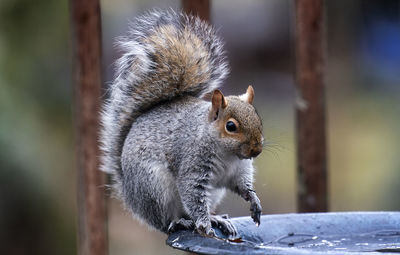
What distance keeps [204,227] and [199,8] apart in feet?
1.96

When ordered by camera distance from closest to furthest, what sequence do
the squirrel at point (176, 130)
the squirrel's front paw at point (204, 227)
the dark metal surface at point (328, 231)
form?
the dark metal surface at point (328, 231)
the squirrel's front paw at point (204, 227)
the squirrel at point (176, 130)

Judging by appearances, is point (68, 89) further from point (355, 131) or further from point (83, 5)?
point (355, 131)

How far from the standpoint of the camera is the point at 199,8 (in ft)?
6.73

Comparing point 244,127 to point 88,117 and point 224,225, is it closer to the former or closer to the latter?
point 224,225

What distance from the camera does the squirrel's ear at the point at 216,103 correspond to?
186 cm

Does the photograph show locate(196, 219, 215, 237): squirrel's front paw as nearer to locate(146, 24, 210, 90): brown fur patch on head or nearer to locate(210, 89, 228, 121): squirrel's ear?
locate(210, 89, 228, 121): squirrel's ear

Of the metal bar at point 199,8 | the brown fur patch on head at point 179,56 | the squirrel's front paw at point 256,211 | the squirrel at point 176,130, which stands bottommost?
the squirrel's front paw at point 256,211

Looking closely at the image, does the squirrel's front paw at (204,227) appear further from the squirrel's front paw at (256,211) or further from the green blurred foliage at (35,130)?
the green blurred foliage at (35,130)

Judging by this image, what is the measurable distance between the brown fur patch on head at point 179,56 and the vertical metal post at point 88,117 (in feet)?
0.75

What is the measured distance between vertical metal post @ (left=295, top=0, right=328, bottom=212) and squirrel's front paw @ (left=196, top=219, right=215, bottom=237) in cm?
36

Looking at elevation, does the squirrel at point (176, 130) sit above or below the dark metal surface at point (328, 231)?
above

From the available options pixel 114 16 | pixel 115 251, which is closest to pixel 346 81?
pixel 114 16

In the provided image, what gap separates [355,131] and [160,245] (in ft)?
4.72

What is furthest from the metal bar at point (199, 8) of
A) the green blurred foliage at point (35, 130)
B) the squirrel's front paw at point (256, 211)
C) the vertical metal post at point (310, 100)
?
the green blurred foliage at point (35, 130)
